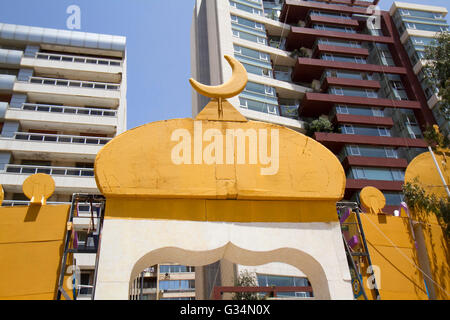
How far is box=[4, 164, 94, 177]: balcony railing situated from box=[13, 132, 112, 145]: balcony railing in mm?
2520

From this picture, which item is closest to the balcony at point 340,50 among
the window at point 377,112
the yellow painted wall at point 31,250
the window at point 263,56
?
the window at point 263,56

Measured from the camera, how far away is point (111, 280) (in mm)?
7363

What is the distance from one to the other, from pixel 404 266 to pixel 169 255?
544 centimetres

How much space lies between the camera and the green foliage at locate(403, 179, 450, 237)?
9.73 meters

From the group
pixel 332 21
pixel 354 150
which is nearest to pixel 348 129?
pixel 354 150

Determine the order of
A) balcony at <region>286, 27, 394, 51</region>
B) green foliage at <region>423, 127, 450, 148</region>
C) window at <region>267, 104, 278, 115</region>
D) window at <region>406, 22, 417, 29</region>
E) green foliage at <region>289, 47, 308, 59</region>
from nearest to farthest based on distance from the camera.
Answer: green foliage at <region>423, 127, 450, 148</region> → window at <region>267, 104, 278, 115</region> → green foliage at <region>289, 47, 308, 59</region> → balcony at <region>286, 27, 394, 51</region> → window at <region>406, 22, 417, 29</region>

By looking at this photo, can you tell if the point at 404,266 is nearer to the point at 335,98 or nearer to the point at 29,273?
the point at 29,273

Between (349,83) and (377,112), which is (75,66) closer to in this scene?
(349,83)

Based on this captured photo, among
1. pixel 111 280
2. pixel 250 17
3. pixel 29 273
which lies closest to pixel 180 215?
pixel 111 280

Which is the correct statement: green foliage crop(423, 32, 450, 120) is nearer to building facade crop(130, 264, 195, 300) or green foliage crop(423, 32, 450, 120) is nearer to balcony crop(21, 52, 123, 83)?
balcony crop(21, 52, 123, 83)

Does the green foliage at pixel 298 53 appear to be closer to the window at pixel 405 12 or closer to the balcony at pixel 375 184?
the window at pixel 405 12

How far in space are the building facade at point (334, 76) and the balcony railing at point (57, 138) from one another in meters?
12.4

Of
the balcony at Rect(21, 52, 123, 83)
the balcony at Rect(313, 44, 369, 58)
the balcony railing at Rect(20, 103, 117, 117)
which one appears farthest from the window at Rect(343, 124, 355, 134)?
the balcony at Rect(21, 52, 123, 83)

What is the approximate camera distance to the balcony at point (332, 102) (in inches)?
1593
